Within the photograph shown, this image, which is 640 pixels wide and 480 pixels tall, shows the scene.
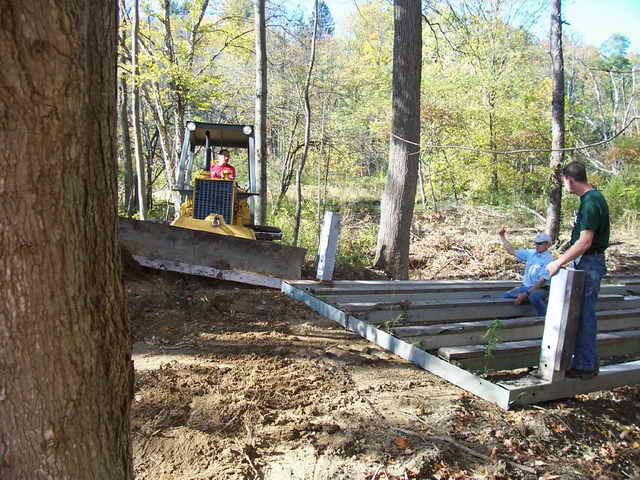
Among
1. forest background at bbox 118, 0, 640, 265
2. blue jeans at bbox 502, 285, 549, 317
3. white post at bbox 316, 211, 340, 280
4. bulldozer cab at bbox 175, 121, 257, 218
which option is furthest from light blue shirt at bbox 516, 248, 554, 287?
forest background at bbox 118, 0, 640, 265

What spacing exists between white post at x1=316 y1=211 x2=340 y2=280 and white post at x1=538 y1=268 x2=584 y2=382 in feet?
9.45

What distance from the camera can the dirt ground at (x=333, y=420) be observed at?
3.01 metres

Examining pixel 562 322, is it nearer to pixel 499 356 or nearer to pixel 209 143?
pixel 499 356

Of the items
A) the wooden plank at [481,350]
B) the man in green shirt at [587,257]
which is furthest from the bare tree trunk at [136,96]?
the man in green shirt at [587,257]

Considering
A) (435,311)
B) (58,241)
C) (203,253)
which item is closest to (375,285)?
(435,311)

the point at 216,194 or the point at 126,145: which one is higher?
the point at 126,145

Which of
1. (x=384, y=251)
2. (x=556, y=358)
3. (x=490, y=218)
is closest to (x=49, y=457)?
(x=556, y=358)

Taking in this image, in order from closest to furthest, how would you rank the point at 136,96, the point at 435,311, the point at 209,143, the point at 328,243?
1. the point at 435,311
2. the point at 328,243
3. the point at 209,143
4. the point at 136,96

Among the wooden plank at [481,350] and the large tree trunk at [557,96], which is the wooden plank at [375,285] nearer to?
the wooden plank at [481,350]

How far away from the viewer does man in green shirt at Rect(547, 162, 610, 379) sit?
13.5 feet

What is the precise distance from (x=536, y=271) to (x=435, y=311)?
1361 millimetres

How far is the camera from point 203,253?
7.30m

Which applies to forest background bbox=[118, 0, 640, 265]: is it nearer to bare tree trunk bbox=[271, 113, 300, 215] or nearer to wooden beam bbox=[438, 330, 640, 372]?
bare tree trunk bbox=[271, 113, 300, 215]

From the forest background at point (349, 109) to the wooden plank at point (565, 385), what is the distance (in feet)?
29.9
